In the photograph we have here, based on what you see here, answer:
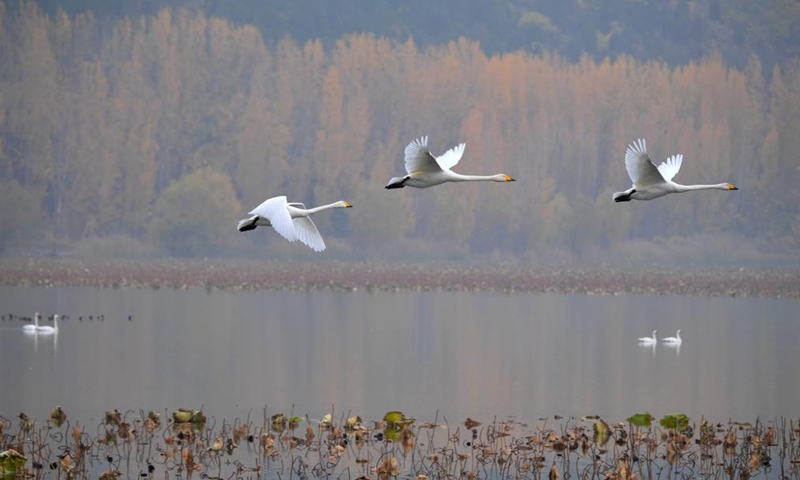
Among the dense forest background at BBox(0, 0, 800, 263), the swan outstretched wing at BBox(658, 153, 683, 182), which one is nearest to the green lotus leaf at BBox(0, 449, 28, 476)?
the swan outstretched wing at BBox(658, 153, 683, 182)

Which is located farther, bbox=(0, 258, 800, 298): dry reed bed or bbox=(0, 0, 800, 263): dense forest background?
bbox=(0, 0, 800, 263): dense forest background

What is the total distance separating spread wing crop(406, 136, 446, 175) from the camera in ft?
56.7

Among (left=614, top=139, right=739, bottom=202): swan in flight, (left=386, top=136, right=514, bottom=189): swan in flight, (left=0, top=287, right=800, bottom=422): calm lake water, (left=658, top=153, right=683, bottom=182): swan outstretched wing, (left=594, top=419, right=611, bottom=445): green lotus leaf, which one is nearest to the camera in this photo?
(left=386, top=136, right=514, bottom=189): swan in flight

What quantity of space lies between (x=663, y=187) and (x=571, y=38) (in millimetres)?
91774

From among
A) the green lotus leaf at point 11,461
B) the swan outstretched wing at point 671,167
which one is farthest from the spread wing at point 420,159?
the green lotus leaf at point 11,461

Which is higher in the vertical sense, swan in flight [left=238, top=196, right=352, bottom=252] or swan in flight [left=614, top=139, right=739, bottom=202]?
swan in flight [left=614, top=139, right=739, bottom=202]

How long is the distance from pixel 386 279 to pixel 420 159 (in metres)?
34.2

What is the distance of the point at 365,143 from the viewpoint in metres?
88.3

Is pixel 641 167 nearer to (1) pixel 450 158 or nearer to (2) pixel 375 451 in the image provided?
(1) pixel 450 158

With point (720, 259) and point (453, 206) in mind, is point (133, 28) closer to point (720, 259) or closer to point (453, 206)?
point (453, 206)

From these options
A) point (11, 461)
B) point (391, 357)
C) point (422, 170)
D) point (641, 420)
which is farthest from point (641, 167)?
point (391, 357)

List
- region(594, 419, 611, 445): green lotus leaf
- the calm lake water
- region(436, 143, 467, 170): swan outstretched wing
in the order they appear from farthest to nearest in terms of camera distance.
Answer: the calm lake water → region(436, 143, 467, 170): swan outstretched wing → region(594, 419, 611, 445): green lotus leaf

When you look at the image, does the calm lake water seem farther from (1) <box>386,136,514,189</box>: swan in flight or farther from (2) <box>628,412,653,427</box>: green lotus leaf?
(1) <box>386,136,514,189</box>: swan in flight

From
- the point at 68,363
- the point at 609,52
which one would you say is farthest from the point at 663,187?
the point at 609,52
